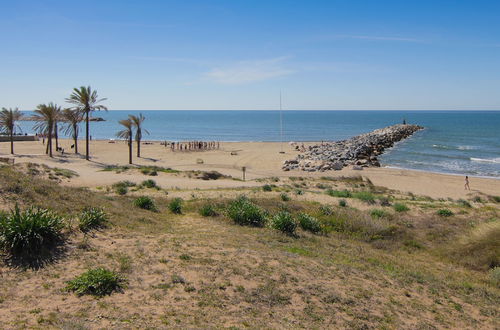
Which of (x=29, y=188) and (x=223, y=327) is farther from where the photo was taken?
(x=29, y=188)

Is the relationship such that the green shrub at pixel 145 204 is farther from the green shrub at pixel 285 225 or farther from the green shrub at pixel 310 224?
the green shrub at pixel 310 224

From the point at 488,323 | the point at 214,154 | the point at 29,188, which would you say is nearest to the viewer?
the point at 488,323

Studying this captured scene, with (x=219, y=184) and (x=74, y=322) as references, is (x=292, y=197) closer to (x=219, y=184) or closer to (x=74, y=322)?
(x=219, y=184)

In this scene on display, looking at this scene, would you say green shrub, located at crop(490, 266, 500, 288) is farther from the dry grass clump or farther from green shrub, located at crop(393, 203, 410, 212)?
green shrub, located at crop(393, 203, 410, 212)

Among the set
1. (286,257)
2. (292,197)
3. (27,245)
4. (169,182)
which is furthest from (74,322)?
(169,182)

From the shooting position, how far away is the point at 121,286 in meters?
8.14

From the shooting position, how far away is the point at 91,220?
11.3 m

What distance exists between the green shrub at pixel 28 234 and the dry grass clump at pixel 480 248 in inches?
489

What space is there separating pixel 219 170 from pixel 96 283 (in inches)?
1293

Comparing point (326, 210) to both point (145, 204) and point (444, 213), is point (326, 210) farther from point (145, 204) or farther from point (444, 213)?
point (145, 204)

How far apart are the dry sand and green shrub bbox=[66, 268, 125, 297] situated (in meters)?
17.5

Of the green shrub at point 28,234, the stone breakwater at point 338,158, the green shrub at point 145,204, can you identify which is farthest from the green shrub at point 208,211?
the stone breakwater at point 338,158

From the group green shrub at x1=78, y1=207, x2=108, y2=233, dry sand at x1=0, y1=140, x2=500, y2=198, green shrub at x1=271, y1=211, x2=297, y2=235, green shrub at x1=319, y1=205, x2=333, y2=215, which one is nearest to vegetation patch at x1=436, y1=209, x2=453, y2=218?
green shrub at x1=319, y1=205, x2=333, y2=215

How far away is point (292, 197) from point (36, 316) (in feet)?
54.2
